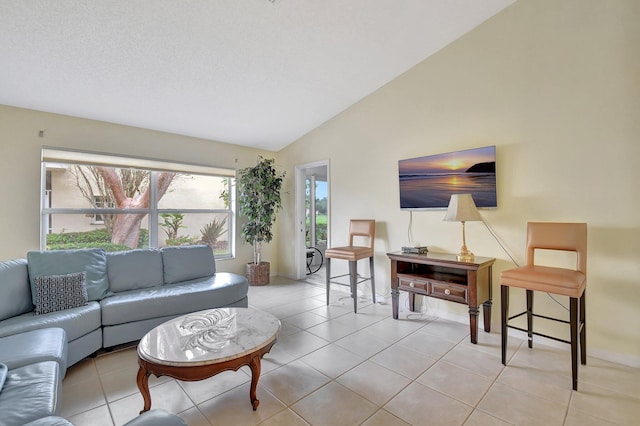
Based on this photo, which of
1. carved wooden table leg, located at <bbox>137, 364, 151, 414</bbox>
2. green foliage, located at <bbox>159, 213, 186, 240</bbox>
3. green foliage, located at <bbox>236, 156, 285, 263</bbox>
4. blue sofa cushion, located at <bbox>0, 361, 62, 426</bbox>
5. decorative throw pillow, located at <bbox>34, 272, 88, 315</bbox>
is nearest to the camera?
blue sofa cushion, located at <bbox>0, 361, 62, 426</bbox>

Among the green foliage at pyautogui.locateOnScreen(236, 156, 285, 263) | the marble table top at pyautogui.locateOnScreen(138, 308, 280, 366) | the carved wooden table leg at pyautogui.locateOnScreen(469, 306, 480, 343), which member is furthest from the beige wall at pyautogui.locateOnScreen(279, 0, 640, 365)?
the marble table top at pyautogui.locateOnScreen(138, 308, 280, 366)

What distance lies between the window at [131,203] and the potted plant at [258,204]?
0.42 metres

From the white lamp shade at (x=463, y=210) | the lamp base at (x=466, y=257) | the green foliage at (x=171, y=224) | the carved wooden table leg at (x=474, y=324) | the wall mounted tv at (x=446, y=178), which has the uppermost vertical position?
the wall mounted tv at (x=446, y=178)

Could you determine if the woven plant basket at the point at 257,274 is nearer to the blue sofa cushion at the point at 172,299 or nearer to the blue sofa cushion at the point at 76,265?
the blue sofa cushion at the point at 172,299

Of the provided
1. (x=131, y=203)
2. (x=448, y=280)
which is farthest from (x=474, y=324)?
(x=131, y=203)

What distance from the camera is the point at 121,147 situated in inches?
149

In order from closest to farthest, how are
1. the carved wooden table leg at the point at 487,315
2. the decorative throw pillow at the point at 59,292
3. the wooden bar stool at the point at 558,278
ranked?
1. the wooden bar stool at the point at 558,278
2. the decorative throw pillow at the point at 59,292
3. the carved wooden table leg at the point at 487,315

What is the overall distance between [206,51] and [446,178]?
279 centimetres

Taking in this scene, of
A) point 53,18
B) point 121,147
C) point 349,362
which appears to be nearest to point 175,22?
point 53,18

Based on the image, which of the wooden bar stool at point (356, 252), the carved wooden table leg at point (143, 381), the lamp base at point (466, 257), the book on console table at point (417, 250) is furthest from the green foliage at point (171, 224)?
the lamp base at point (466, 257)

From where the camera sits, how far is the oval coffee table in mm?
1535

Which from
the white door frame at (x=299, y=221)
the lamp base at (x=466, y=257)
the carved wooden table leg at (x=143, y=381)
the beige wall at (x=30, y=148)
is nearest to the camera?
the carved wooden table leg at (x=143, y=381)

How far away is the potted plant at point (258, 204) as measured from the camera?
4.69 m

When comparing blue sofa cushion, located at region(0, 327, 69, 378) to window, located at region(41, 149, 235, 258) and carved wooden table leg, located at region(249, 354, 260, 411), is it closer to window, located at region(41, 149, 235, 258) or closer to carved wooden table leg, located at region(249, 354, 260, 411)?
carved wooden table leg, located at region(249, 354, 260, 411)
